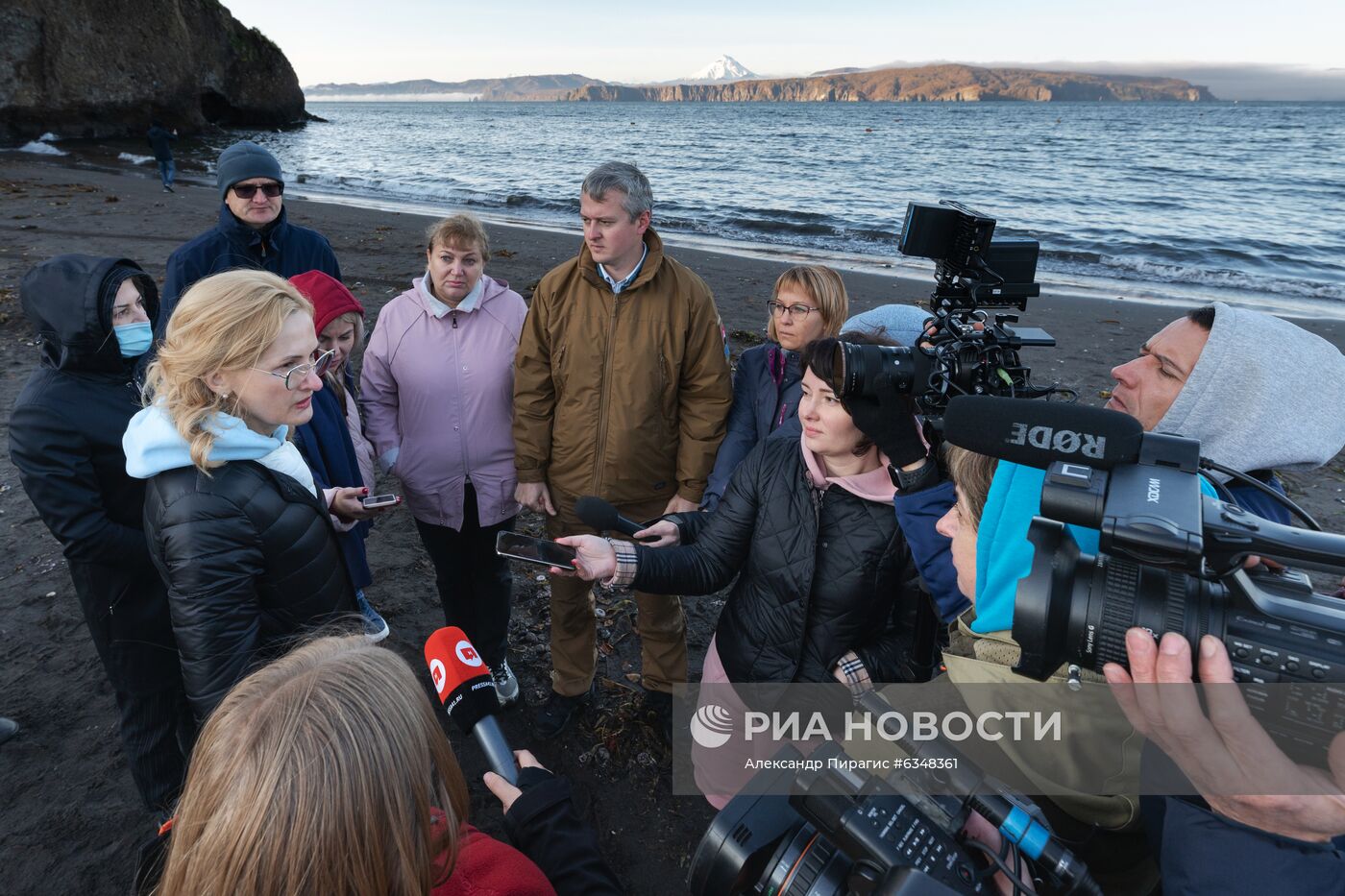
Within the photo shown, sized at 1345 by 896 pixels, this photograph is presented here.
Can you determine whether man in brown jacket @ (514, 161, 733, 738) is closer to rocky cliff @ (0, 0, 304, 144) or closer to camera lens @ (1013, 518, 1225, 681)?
camera lens @ (1013, 518, 1225, 681)

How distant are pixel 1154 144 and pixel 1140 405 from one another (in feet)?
196

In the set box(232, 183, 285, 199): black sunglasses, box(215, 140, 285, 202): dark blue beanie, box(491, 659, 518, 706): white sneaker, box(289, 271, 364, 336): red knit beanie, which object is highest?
box(215, 140, 285, 202): dark blue beanie

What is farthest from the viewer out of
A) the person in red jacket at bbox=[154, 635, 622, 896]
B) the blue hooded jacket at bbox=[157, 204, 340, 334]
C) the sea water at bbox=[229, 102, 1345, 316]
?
the sea water at bbox=[229, 102, 1345, 316]

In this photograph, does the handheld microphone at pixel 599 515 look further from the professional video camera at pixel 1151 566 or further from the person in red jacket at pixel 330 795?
the professional video camera at pixel 1151 566

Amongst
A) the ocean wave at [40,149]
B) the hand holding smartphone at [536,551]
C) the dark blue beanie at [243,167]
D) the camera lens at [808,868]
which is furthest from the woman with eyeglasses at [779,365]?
the ocean wave at [40,149]

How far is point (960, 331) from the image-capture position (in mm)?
2219

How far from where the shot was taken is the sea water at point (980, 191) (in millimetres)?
15695

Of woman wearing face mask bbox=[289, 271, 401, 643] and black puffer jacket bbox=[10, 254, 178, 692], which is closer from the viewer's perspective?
black puffer jacket bbox=[10, 254, 178, 692]

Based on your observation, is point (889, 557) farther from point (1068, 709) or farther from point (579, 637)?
point (579, 637)

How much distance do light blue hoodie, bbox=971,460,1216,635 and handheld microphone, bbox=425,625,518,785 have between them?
3.38ft

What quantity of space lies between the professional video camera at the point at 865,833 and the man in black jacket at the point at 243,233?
3.66 meters

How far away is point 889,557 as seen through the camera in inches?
89.5

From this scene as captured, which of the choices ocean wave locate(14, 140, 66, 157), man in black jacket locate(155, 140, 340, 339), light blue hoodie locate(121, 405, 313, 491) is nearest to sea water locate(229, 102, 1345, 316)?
ocean wave locate(14, 140, 66, 157)

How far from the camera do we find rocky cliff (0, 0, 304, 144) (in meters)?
28.2
